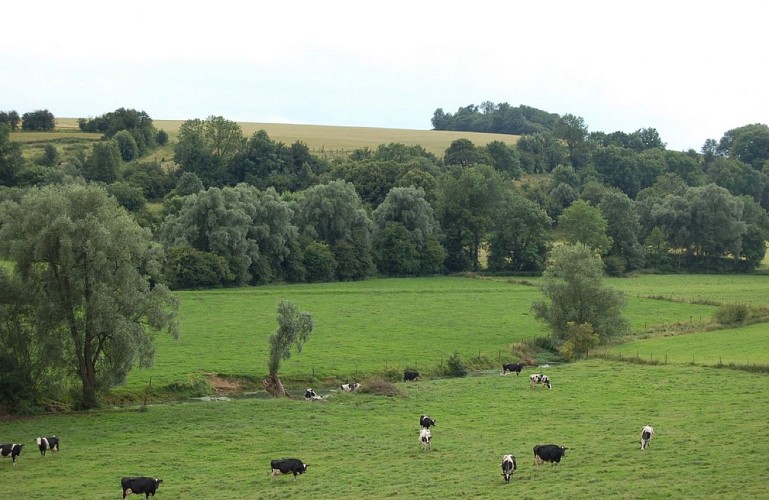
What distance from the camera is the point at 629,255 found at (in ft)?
406

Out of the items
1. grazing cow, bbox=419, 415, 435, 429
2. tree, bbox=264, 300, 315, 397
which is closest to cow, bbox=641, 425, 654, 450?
grazing cow, bbox=419, 415, 435, 429

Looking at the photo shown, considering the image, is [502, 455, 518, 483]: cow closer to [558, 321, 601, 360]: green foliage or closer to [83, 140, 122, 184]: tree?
[558, 321, 601, 360]: green foliage

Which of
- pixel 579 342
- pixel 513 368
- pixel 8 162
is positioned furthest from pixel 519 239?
pixel 8 162

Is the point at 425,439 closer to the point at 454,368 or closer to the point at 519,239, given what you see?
the point at 454,368

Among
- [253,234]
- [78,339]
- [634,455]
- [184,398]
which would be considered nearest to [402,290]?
[253,234]

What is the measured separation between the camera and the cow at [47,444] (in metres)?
35.6

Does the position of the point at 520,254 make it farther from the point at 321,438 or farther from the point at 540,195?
the point at 321,438

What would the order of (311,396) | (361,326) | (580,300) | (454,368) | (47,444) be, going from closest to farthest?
(47,444) < (311,396) < (454,368) < (580,300) < (361,326)

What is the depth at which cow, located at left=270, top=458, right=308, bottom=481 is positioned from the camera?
32.3 metres

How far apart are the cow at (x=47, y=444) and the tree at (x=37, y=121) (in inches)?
5408

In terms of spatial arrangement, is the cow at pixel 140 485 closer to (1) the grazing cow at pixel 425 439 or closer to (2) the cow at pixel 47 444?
(2) the cow at pixel 47 444

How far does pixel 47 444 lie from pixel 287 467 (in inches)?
440

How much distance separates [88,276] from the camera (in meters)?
43.8

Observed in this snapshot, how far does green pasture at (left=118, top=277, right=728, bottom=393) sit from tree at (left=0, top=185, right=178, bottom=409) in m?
5.59
